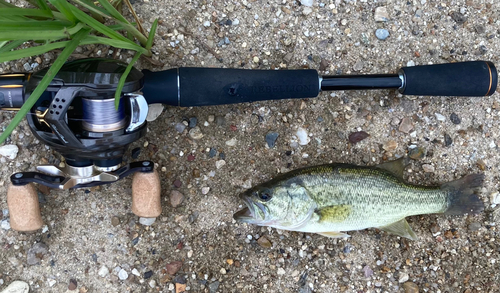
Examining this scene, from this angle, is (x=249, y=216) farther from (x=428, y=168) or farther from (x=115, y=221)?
(x=428, y=168)

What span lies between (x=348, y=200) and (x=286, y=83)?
0.92m

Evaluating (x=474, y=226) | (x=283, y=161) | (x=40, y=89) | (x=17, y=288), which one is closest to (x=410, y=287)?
(x=474, y=226)

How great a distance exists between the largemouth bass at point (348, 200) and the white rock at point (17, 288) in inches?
66.7

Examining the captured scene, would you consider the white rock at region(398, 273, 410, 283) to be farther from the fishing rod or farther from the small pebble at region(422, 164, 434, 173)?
the fishing rod

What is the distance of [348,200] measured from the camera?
2.55 metres

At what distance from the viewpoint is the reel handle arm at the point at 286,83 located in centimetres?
231

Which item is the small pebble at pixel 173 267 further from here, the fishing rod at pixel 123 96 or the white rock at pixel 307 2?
the white rock at pixel 307 2

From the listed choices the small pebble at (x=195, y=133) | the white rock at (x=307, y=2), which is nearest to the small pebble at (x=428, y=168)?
the white rock at (x=307, y=2)

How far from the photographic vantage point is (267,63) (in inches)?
110

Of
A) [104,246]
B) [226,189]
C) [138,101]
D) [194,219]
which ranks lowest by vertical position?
[104,246]

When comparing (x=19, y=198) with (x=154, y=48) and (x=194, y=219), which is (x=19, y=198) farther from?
(x=154, y=48)

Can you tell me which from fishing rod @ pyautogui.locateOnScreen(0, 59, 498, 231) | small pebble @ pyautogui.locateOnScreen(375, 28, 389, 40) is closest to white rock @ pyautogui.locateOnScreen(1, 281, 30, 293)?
fishing rod @ pyautogui.locateOnScreen(0, 59, 498, 231)

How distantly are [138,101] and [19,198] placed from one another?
113 centimetres

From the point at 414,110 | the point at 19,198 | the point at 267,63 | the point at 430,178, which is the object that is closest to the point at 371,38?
the point at 414,110
